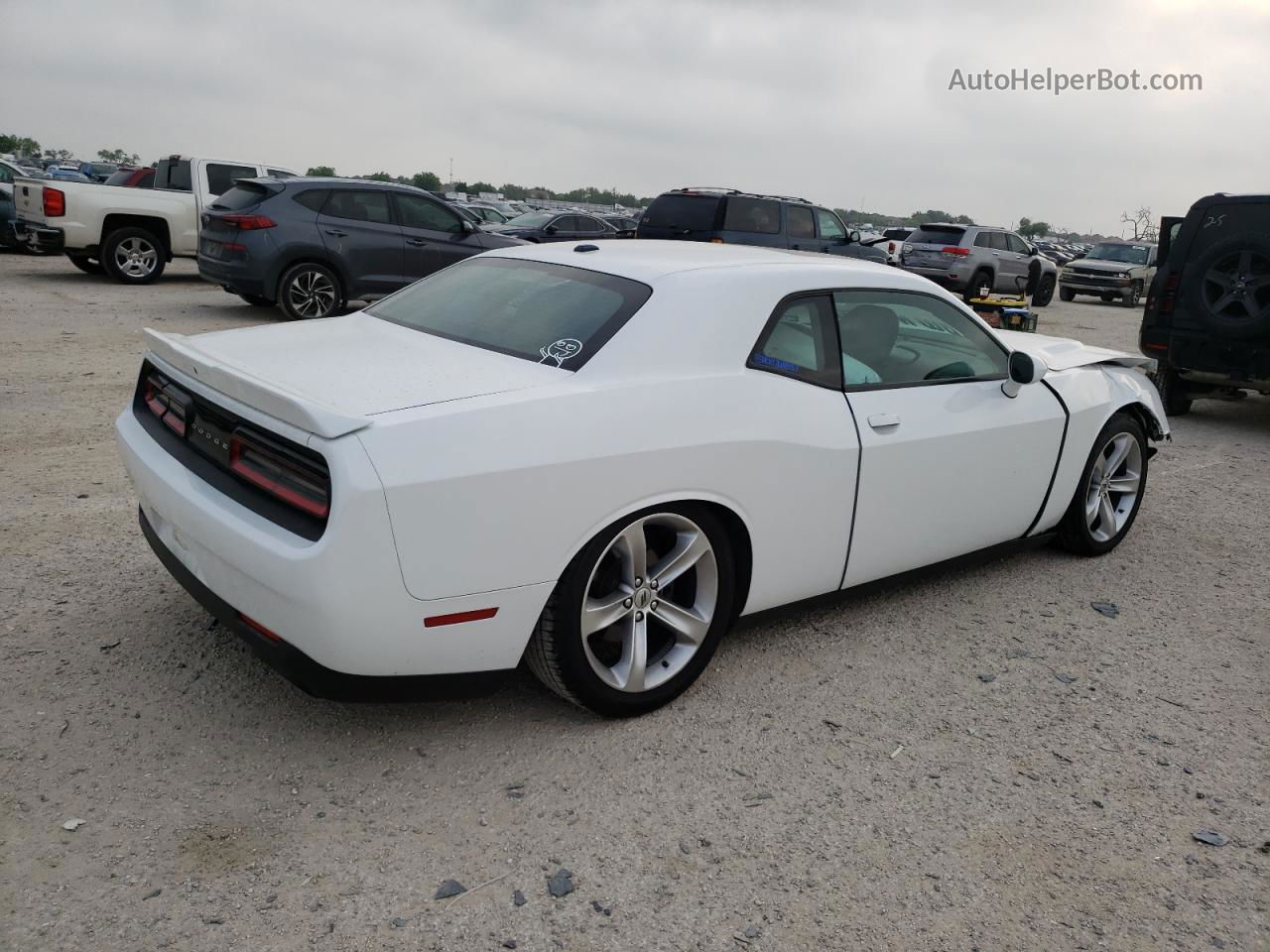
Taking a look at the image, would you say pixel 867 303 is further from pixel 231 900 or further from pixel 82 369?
pixel 82 369

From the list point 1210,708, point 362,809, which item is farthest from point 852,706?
point 362,809

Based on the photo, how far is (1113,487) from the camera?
5.20 meters

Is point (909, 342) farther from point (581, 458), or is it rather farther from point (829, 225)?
point (829, 225)

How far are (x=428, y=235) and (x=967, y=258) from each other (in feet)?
39.7

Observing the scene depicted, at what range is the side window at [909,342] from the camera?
12.7 feet

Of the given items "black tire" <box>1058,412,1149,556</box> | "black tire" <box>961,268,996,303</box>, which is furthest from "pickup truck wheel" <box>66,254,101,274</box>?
"black tire" <box>961,268,996,303</box>

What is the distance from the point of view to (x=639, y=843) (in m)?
2.75

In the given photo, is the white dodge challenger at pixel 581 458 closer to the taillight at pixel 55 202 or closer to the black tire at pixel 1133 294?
the taillight at pixel 55 202

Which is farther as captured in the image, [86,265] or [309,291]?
[86,265]

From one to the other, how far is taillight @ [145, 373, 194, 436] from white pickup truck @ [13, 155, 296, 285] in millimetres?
11916

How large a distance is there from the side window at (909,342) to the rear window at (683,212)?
10.6m

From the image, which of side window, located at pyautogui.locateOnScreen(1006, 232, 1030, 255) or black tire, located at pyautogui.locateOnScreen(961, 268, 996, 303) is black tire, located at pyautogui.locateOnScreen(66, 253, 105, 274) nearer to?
black tire, located at pyautogui.locateOnScreen(961, 268, 996, 303)

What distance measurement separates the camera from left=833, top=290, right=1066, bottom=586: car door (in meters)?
3.81

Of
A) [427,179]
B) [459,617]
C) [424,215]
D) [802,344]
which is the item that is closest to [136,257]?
[424,215]
